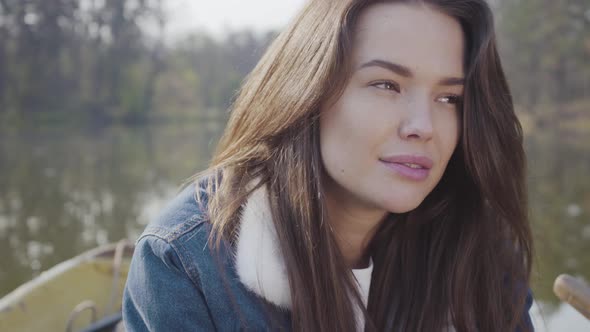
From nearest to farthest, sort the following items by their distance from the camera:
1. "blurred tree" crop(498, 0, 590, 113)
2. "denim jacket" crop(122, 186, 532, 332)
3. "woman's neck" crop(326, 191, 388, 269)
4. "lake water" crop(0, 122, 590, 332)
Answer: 1. "denim jacket" crop(122, 186, 532, 332)
2. "woman's neck" crop(326, 191, 388, 269)
3. "lake water" crop(0, 122, 590, 332)
4. "blurred tree" crop(498, 0, 590, 113)

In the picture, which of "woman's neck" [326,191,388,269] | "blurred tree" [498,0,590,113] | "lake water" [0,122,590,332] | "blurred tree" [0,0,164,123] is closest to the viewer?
"woman's neck" [326,191,388,269]

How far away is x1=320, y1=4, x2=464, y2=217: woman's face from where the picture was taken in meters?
1.19

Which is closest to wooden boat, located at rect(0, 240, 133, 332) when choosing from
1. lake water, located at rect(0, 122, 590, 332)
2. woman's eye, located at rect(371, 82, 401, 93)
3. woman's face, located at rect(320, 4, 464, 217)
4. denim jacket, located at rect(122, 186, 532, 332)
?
lake water, located at rect(0, 122, 590, 332)

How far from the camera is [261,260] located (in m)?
1.18

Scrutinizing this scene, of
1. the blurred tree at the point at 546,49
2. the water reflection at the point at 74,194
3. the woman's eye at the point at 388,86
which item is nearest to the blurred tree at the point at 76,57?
the water reflection at the point at 74,194

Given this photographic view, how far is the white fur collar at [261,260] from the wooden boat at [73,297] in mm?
986

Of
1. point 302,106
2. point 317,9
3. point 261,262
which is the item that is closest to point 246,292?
point 261,262

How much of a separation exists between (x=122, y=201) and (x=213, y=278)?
22.4 ft

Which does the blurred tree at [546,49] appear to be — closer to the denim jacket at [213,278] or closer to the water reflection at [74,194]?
the water reflection at [74,194]

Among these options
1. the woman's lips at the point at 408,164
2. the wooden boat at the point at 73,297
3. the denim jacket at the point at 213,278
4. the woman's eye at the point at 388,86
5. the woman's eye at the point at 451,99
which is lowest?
the wooden boat at the point at 73,297

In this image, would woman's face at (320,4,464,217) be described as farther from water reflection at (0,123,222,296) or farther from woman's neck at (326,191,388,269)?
water reflection at (0,123,222,296)

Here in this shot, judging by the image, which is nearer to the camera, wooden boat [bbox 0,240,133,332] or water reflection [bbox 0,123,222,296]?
wooden boat [bbox 0,240,133,332]

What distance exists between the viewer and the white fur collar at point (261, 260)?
1182 mm

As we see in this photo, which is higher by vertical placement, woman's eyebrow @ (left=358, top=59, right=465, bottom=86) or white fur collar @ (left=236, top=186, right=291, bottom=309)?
woman's eyebrow @ (left=358, top=59, right=465, bottom=86)
